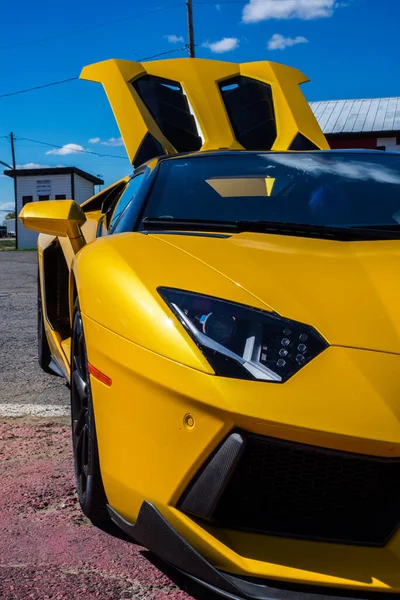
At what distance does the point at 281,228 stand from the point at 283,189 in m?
0.60

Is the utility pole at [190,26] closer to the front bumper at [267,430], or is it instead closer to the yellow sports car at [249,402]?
the yellow sports car at [249,402]

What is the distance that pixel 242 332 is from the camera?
1.56 metres

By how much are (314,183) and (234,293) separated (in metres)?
1.26

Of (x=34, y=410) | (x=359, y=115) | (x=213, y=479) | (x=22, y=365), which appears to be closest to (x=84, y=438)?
(x=213, y=479)

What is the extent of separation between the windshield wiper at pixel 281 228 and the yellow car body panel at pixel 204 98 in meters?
2.23

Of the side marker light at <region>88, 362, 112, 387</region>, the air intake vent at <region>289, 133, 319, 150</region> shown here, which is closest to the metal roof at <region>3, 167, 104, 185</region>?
the air intake vent at <region>289, 133, 319, 150</region>

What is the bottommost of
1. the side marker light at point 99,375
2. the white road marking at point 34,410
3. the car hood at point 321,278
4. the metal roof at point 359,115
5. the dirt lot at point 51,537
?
the white road marking at point 34,410

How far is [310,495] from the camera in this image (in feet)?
4.88

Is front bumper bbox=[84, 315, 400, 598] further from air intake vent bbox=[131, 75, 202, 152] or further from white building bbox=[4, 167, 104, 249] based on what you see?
white building bbox=[4, 167, 104, 249]

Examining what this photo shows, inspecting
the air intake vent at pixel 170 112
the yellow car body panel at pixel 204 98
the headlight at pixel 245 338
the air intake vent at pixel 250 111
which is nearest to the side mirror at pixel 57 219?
the headlight at pixel 245 338

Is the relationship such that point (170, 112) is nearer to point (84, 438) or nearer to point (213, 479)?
point (84, 438)

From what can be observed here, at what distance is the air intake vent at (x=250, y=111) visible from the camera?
4730mm

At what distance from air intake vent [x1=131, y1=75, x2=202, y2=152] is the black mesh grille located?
3448mm

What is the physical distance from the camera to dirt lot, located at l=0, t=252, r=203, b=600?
1.75 meters
